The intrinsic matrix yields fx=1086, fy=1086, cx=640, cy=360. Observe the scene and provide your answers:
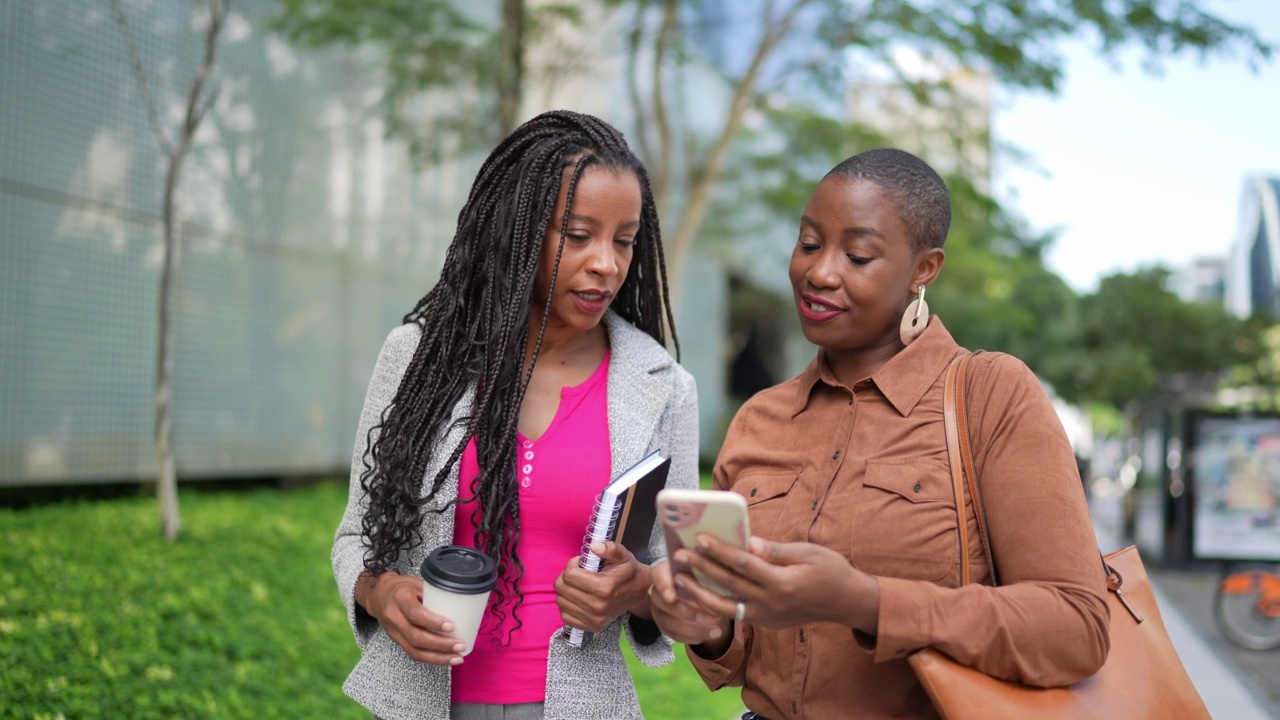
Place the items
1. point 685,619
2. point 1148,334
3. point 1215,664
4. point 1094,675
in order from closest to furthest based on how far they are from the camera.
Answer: point 1094,675
point 685,619
point 1215,664
point 1148,334

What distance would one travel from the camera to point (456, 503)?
2236 millimetres

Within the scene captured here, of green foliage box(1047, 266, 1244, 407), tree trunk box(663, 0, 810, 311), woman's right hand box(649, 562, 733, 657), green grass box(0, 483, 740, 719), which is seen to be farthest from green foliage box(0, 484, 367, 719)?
green foliage box(1047, 266, 1244, 407)

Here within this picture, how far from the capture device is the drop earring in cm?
200

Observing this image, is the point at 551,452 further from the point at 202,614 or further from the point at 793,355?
the point at 793,355

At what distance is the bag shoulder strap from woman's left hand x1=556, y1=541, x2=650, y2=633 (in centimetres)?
61

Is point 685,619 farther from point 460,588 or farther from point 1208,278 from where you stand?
point 1208,278

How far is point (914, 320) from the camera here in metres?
2.01

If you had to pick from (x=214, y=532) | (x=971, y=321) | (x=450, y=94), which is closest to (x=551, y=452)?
(x=214, y=532)

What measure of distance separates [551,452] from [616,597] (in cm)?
40

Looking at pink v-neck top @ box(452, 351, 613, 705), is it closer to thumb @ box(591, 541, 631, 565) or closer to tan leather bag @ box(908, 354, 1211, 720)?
thumb @ box(591, 541, 631, 565)

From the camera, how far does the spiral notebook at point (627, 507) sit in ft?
6.41

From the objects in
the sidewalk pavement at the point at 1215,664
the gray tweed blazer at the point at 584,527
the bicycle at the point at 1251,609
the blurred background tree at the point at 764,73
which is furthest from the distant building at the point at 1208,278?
the gray tweed blazer at the point at 584,527

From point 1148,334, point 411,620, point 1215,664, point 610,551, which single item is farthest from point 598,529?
point 1148,334

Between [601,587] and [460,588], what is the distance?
0.26 metres
